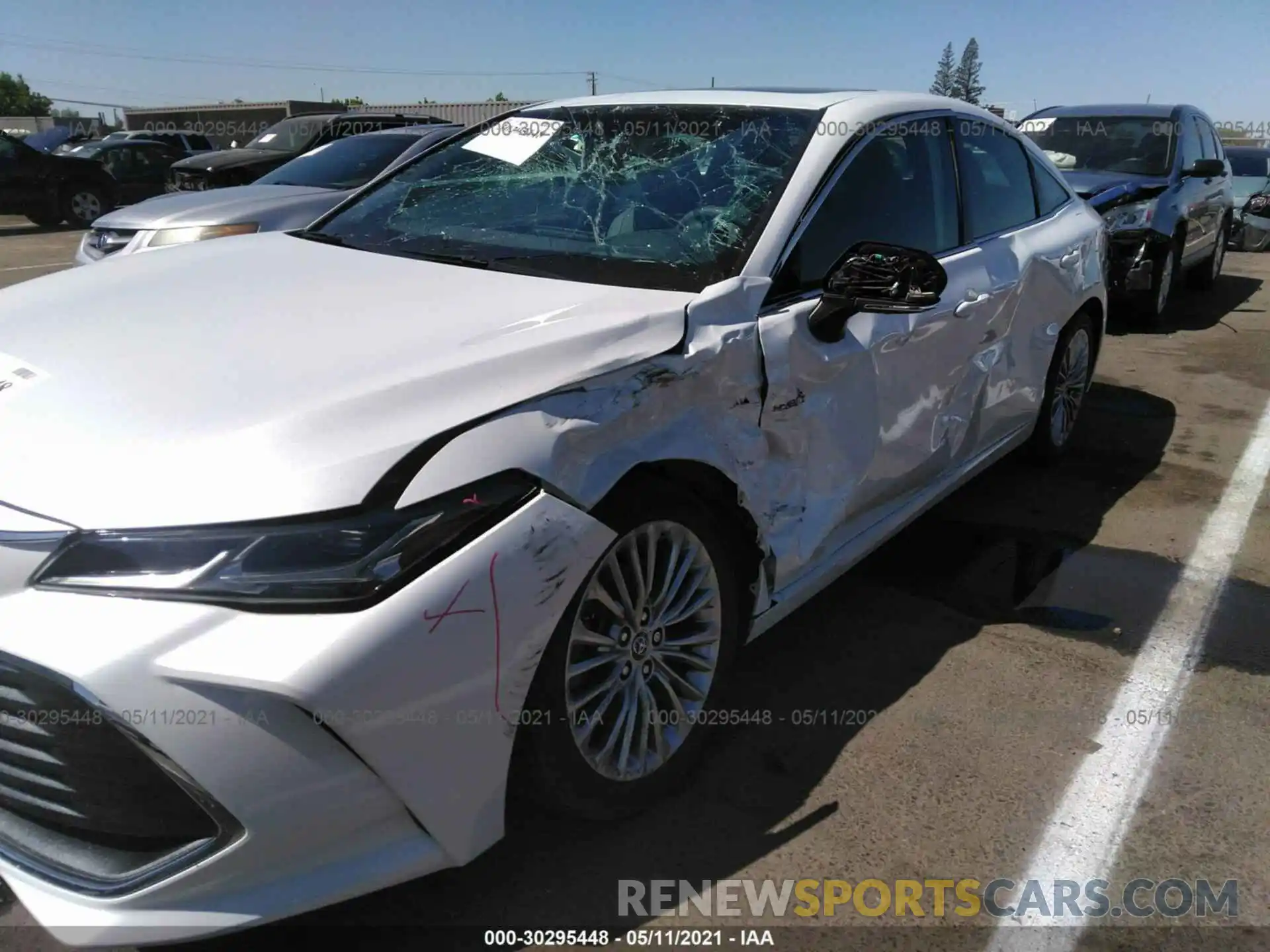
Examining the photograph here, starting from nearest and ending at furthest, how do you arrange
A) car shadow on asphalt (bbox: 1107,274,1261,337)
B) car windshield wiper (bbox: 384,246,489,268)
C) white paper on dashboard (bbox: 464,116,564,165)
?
car windshield wiper (bbox: 384,246,489,268) → white paper on dashboard (bbox: 464,116,564,165) → car shadow on asphalt (bbox: 1107,274,1261,337)

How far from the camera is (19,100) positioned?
10169 centimetres

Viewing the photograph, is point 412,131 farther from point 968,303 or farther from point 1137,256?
point 968,303

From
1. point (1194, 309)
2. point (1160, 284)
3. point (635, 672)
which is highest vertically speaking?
point (635, 672)

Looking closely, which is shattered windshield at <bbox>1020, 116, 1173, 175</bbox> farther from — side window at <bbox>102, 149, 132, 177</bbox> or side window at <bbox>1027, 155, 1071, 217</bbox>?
side window at <bbox>102, 149, 132, 177</bbox>

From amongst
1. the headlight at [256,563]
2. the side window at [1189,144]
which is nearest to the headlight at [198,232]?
the headlight at [256,563]

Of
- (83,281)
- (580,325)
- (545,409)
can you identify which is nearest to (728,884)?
(545,409)

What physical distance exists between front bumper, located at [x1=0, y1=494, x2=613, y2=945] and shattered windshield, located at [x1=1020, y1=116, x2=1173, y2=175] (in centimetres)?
811

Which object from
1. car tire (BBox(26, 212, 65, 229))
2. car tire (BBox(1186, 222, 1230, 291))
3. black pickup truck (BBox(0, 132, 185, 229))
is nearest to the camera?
car tire (BBox(1186, 222, 1230, 291))

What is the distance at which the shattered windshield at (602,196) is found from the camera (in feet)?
8.76

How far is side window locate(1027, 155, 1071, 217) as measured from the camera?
438 centimetres

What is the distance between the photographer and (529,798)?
2082mm

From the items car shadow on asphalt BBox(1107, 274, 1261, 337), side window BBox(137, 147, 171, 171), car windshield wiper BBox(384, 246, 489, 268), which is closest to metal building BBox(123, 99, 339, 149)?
side window BBox(137, 147, 171, 171)

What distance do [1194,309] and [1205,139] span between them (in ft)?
5.34

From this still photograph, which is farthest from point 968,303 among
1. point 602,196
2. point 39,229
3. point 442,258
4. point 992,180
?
point 39,229
